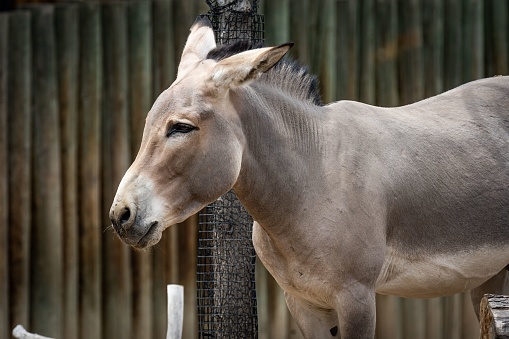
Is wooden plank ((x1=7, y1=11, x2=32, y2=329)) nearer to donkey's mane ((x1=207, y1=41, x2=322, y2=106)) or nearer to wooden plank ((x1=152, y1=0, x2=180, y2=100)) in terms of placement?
wooden plank ((x1=152, y1=0, x2=180, y2=100))

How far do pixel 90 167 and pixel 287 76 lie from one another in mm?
2919

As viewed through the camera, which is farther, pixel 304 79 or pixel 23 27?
pixel 23 27

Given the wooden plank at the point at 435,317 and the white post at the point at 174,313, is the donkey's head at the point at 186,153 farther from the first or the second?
the wooden plank at the point at 435,317

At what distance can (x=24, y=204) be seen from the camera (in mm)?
7082

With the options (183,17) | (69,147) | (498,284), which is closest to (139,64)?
(183,17)

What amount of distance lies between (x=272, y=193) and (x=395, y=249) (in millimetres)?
701

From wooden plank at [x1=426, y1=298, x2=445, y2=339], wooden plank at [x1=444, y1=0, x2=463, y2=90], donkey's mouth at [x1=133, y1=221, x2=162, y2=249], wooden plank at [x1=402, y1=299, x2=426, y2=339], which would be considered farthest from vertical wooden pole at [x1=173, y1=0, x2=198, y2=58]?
donkey's mouth at [x1=133, y1=221, x2=162, y2=249]

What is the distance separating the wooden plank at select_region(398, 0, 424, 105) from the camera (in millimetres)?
6875

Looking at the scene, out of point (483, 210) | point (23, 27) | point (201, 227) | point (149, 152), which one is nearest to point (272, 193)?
point (149, 152)

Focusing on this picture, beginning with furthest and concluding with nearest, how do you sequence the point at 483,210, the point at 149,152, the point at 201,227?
1. the point at 201,227
2. the point at 483,210
3. the point at 149,152

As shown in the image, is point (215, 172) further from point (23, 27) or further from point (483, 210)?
point (23, 27)

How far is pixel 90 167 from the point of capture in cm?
→ 704

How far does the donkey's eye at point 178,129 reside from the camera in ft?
13.2

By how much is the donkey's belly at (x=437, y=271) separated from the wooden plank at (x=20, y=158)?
3436 mm
